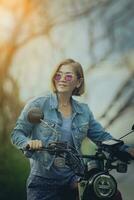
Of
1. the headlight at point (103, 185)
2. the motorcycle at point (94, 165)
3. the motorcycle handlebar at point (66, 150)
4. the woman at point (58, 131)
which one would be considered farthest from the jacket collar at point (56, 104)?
the headlight at point (103, 185)

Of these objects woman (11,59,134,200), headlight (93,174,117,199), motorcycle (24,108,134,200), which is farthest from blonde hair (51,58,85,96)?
headlight (93,174,117,199)

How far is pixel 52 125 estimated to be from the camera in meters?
3.18

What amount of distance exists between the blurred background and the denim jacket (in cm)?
10

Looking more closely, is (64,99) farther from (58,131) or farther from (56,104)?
(58,131)

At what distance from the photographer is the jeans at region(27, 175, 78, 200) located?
306 centimetres

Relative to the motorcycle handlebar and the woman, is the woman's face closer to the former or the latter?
the woman

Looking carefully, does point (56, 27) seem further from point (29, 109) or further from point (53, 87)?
point (29, 109)

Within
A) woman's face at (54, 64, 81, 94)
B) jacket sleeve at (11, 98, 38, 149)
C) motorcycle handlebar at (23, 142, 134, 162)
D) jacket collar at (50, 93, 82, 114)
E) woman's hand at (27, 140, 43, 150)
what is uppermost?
woman's face at (54, 64, 81, 94)

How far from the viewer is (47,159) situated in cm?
314

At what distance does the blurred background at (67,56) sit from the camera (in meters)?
3.41

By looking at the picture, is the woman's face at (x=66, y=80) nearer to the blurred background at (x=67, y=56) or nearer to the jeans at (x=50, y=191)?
the blurred background at (x=67, y=56)

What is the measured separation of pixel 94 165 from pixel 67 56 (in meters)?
0.91

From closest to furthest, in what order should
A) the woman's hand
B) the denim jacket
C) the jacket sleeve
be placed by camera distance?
the woman's hand, the jacket sleeve, the denim jacket

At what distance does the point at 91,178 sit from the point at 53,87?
2.68ft
